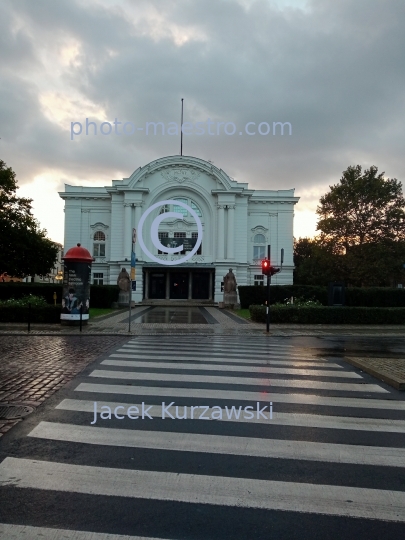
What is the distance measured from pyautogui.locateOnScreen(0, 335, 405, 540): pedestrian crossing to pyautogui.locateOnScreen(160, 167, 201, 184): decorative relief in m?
50.8

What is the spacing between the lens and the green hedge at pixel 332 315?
26141 mm

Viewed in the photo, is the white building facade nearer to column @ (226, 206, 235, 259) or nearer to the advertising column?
column @ (226, 206, 235, 259)

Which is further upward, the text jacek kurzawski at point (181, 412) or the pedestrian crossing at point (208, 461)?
the text jacek kurzawski at point (181, 412)

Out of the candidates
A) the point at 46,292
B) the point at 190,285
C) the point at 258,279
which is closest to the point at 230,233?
the point at 258,279

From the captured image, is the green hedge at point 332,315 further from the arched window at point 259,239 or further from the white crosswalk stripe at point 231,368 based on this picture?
the arched window at point 259,239

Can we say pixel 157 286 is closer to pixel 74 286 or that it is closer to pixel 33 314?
pixel 33 314

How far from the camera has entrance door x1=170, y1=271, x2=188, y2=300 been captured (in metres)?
59.9

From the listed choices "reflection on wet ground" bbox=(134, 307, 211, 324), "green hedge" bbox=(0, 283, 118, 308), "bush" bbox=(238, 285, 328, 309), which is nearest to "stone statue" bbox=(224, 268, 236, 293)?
"bush" bbox=(238, 285, 328, 309)

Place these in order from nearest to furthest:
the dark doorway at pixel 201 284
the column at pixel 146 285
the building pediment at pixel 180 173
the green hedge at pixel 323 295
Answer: the green hedge at pixel 323 295
the building pediment at pixel 180 173
the column at pixel 146 285
the dark doorway at pixel 201 284

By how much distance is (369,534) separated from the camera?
3676 millimetres

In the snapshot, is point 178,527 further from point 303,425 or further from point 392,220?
point 392,220

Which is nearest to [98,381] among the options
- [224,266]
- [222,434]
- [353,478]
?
[222,434]

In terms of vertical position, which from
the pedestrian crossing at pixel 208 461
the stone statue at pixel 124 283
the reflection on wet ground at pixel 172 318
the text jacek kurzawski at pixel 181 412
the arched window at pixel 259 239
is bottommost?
the reflection on wet ground at pixel 172 318

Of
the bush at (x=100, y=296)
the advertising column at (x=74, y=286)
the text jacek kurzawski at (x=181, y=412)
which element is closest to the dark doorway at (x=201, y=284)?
the bush at (x=100, y=296)
